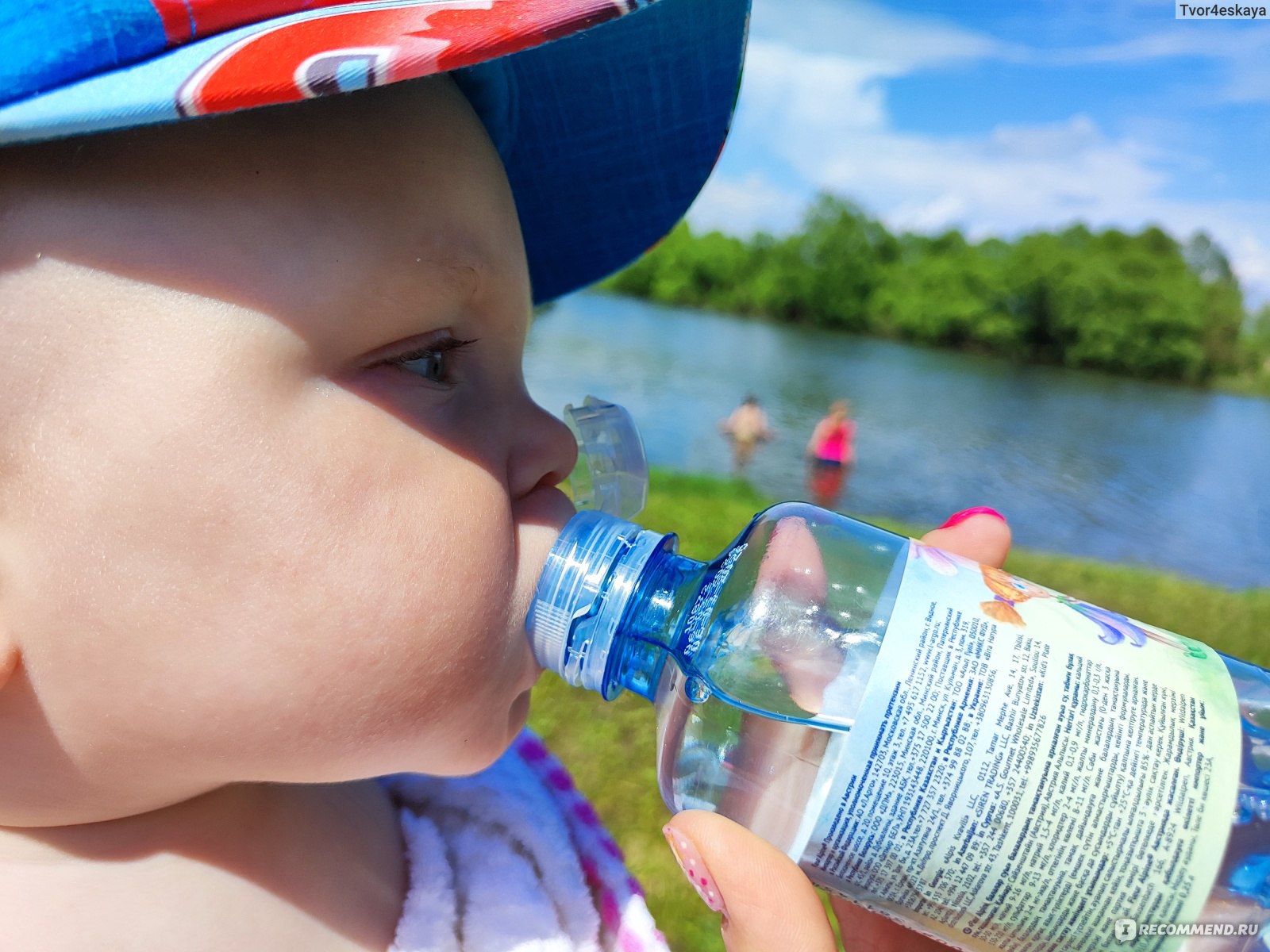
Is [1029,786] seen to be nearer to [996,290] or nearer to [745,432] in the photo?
[745,432]

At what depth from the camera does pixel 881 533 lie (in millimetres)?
1091

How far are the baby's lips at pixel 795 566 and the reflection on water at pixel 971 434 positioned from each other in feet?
15.8

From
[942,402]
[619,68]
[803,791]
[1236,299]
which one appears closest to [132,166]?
[619,68]

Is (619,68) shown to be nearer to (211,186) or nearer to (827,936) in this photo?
(211,186)

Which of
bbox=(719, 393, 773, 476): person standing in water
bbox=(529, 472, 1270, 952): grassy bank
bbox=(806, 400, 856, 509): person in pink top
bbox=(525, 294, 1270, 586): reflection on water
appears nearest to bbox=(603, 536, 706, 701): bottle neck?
bbox=(529, 472, 1270, 952): grassy bank

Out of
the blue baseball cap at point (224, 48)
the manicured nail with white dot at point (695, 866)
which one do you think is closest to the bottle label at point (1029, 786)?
the manicured nail with white dot at point (695, 866)

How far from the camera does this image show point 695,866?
0.89 m

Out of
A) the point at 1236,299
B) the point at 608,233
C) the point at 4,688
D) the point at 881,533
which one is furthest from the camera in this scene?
the point at 1236,299

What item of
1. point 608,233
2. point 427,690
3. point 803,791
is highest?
point 608,233

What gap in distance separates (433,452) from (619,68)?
581mm

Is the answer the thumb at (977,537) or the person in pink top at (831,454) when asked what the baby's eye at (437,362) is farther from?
the person in pink top at (831,454)

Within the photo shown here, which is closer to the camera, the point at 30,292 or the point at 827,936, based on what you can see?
the point at 30,292

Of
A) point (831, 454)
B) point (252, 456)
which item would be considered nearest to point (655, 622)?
point (252, 456)

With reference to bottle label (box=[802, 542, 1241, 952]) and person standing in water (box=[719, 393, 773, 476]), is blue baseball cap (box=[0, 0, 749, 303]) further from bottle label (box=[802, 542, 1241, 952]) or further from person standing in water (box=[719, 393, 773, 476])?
person standing in water (box=[719, 393, 773, 476])
